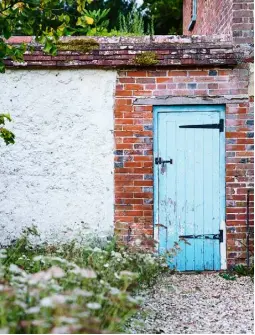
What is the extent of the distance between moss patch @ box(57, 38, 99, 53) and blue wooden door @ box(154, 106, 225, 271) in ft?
3.80

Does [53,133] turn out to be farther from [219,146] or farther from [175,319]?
[175,319]

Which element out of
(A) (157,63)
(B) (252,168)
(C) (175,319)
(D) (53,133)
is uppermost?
(A) (157,63)

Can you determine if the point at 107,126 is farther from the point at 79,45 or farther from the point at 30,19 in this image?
the point at 30,19

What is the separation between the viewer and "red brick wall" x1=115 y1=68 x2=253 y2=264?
23.2ft

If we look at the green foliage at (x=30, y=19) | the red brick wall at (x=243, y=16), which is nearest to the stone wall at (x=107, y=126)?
the red brick wall at (x=243, y=16)

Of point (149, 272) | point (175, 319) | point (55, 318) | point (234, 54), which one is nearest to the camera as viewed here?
point (55, 318)

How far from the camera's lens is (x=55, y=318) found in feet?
10.6

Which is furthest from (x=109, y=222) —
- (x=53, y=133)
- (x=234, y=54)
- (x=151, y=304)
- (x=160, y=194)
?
(x=234, y=54)

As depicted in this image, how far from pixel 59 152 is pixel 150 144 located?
3.86 ft

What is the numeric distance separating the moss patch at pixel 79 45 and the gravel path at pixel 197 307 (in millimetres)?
3028

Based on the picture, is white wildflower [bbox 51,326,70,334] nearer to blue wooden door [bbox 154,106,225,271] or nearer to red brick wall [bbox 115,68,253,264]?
red brick wall [bbox 115,68,253,264]

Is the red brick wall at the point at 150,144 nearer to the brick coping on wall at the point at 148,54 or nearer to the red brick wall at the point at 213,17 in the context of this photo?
the brick coping on wall at the point at 148,54

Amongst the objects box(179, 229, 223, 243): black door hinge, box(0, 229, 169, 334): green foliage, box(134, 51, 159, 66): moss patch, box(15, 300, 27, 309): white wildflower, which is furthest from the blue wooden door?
box(15, 300, 27, 309): white wildflower

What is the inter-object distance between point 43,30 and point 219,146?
2.76 m
